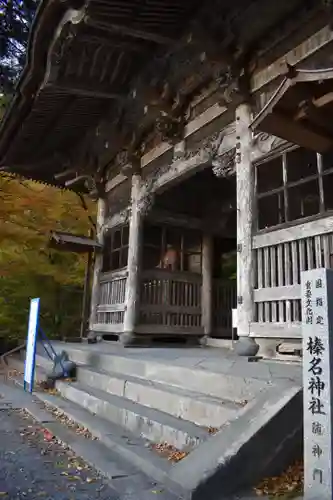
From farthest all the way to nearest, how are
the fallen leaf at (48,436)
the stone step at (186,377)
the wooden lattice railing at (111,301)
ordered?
the wooden lattice railing at (111,301)
the fallen leaf at (48,436)
the stone step at (186,377)

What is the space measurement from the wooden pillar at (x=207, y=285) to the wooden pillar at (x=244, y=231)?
3.63 meters

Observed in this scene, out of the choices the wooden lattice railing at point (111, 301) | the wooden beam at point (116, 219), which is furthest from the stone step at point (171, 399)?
the wooden beam at point (116, 219)

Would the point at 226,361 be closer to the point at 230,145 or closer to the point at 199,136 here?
the point at 230,145

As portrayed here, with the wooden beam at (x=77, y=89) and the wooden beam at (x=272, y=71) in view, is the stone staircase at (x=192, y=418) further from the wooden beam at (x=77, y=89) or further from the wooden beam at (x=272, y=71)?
the wooden beam at (x=77, y=89)

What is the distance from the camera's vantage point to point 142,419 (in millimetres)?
4070

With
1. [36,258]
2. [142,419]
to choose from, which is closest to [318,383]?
[142,419]

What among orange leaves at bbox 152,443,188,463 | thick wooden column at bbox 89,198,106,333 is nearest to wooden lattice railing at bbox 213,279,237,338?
thick wooden column at bbox 89,198,106,333

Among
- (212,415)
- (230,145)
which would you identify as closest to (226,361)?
(212,415)

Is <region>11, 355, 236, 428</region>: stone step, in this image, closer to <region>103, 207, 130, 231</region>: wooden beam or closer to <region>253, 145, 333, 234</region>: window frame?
<region>253, 145, 333, 234</region>: window frame

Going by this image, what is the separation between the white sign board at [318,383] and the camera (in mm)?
2404

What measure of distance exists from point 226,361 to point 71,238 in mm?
5655

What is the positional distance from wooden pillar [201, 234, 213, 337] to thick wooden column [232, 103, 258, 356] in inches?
143

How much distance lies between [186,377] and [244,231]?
2.01 meters

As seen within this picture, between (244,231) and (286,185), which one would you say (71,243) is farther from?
(286,185)
